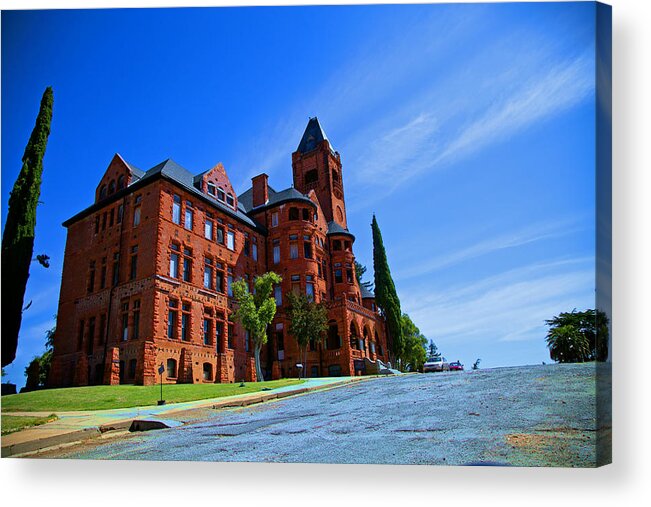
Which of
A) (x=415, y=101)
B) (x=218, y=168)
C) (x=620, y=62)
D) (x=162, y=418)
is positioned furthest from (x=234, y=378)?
(x=620, y=62)

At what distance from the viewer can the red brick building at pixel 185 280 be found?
716 inches

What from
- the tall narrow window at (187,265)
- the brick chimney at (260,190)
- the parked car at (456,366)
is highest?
the brick chimney at (260,190)

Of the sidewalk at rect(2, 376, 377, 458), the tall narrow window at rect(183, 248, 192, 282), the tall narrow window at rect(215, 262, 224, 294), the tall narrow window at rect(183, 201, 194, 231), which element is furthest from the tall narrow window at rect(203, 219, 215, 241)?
the sidewalk at rect(2, 376, 377, 458)

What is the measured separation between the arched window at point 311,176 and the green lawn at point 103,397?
20.2 m

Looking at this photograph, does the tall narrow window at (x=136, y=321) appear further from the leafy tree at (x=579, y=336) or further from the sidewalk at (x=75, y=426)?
the leafy tree at (x=579, y=336)

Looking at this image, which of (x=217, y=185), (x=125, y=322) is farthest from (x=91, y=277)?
(x=217, y=185)

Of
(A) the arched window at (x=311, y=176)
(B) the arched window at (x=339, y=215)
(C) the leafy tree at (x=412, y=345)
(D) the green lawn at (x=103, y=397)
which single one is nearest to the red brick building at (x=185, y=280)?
(B) the arched window at (x=339, y=215)

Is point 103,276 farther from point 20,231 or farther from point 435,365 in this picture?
point 435,365

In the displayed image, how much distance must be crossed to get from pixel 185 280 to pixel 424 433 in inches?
638

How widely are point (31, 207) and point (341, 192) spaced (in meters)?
26.4

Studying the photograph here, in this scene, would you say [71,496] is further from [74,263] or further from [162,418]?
[74,263]

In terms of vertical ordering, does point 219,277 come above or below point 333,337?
above

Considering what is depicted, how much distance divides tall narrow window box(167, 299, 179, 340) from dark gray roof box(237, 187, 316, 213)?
11065 millimetres

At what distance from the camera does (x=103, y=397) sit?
12609 millimetres
